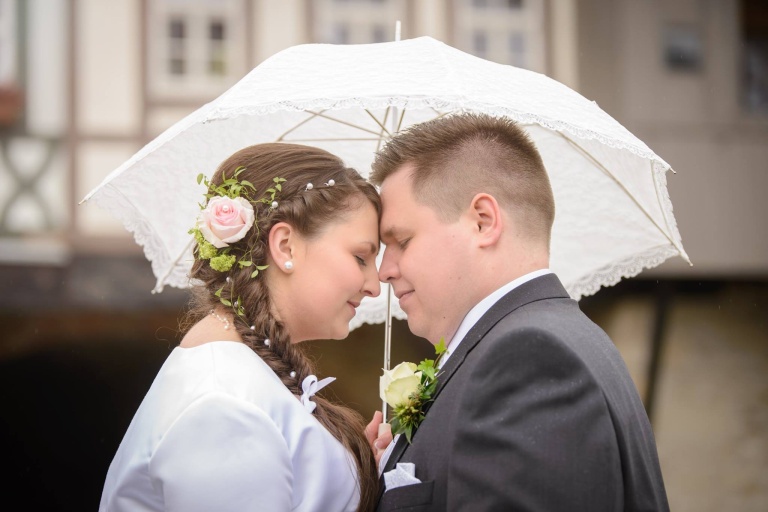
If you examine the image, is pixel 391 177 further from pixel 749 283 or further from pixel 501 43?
pixel 749 283

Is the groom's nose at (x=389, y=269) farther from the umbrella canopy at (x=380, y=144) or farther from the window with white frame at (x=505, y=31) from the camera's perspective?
the window with white frame at (x=505, y=31)

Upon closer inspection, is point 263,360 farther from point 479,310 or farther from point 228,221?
point 479,310

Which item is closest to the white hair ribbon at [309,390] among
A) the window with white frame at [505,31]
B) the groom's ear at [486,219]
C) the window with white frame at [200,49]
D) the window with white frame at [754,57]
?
the groom's ear at [486,219]

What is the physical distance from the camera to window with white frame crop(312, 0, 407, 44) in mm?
5586

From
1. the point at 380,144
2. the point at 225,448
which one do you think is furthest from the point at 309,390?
the point at 380,144

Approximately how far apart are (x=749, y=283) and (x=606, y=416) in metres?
4.40

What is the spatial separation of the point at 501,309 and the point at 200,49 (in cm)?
392

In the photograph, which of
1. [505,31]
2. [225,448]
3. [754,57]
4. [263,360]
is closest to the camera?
[225,448]

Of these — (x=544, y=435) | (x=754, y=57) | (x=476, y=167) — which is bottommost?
(x=544, y=435)

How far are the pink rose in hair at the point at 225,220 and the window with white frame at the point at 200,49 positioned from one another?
3.42 m

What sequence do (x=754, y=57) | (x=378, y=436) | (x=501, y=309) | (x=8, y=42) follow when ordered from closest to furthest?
1. (x=501, y=309)
2. (x=378, y=436)
3. (x=8, y=42)
4. (x=754, y=57)

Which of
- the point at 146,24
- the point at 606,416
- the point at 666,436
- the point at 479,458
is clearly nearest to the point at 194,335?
the point at 479,458

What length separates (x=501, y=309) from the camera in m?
2.11

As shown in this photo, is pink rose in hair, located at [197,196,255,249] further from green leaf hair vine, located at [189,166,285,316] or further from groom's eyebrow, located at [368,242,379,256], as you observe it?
groom's eyebrow, located at [368,242,379,256]
